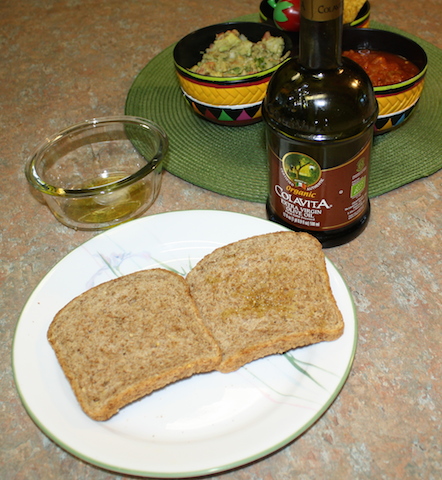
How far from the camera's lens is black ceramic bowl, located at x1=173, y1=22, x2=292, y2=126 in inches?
71.8

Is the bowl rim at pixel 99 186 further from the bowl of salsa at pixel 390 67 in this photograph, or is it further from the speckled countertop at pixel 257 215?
the bowl of salsa at pixel 390 67

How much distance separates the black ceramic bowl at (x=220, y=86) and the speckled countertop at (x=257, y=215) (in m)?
0.28

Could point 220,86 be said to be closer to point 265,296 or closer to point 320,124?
point 320,124

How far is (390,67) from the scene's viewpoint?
1.90 metres

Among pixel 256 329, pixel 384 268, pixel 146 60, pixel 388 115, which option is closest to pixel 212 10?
pixel 146 60

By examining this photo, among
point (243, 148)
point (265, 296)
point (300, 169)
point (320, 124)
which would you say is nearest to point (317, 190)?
point (300, 169)

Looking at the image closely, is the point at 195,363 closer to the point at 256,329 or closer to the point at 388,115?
the point at 256,329

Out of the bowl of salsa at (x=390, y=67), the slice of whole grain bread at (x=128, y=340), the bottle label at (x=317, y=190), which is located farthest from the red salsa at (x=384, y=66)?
the slice of whole grain bread at (x=128, y=340)

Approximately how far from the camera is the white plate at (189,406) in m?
1.11

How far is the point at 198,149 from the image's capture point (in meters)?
1.97

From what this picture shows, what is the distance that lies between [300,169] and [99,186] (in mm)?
604

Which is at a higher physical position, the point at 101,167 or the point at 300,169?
the point at 300,169

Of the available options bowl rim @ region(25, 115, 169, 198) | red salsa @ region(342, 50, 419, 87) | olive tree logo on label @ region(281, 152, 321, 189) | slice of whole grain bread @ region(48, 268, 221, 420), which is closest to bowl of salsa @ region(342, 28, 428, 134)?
red salsa @ region(342, 50, 419, 87)

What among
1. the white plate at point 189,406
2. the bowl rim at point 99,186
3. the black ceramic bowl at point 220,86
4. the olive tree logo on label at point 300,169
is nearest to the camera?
the white plate at point 189,406
